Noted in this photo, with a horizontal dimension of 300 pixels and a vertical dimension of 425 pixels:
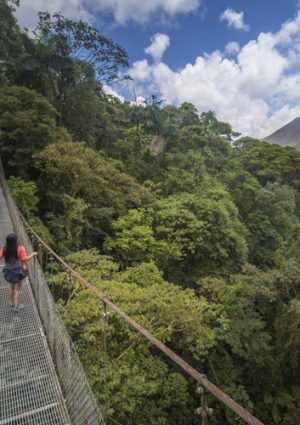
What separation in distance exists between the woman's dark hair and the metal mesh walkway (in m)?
0.57

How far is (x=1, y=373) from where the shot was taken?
2070 millimetres

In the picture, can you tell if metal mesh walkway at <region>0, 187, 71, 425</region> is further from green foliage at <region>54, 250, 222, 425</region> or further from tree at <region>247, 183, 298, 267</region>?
tree at <region>247, 183, 298, 267</region>

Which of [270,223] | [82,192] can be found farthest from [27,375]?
[270,223]

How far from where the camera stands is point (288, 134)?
48.5 meters

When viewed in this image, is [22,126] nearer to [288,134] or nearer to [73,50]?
[73,50]

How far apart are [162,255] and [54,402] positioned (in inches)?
268

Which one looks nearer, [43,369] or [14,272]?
[43,369]

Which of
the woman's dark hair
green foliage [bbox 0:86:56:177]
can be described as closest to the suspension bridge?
the woman's dark hair

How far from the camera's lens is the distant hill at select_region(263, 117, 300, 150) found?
4572 cm

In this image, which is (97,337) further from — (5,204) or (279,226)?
(279,226)

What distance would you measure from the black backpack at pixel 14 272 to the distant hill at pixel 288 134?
4955 centimetres

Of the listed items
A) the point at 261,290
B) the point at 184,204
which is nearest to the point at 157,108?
the point at 184,204

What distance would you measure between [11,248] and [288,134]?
54721 mm

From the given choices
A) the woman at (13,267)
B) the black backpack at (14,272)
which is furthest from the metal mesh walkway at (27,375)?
the black backpack at (14,272)
